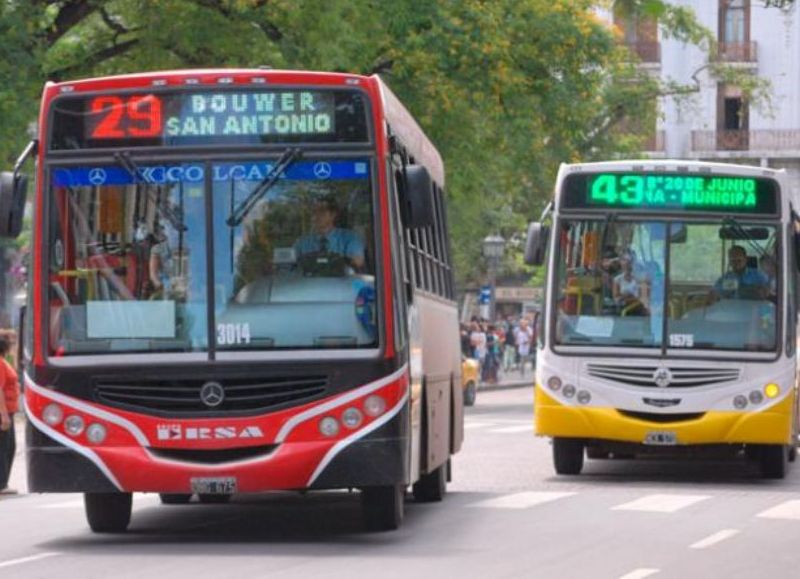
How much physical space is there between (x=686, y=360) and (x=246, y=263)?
7.50m

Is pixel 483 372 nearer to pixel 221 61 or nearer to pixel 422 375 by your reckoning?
pixel 221 61

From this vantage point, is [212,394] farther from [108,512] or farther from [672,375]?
[672,375]

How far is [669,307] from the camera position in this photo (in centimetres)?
2127

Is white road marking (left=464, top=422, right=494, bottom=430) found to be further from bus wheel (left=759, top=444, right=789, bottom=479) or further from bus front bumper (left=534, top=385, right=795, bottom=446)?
bus front bumper (left=534, top=385, right=795, bottom=446)

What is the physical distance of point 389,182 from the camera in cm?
1471

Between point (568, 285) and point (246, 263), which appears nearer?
point (246, 263)

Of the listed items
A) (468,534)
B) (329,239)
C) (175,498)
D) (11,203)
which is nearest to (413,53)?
(175,498)

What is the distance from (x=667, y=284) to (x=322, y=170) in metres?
7.31

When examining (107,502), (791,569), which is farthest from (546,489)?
(791,569)

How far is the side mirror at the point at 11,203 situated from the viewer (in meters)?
14.4

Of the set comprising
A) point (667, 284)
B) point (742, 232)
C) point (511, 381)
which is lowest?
point (511, 381)

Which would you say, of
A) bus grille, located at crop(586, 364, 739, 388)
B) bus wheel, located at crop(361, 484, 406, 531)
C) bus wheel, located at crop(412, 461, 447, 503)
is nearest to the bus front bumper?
bus grille, located at crop(586, 364, 739, 388)

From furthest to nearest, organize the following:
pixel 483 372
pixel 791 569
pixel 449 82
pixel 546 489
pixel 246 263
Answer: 1. pixel 483 372
2. pixel 449 82
3. pixel 546 489
4. pixel 246 263
5. pixel 791 569

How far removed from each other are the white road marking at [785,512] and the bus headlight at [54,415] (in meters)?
5.57
